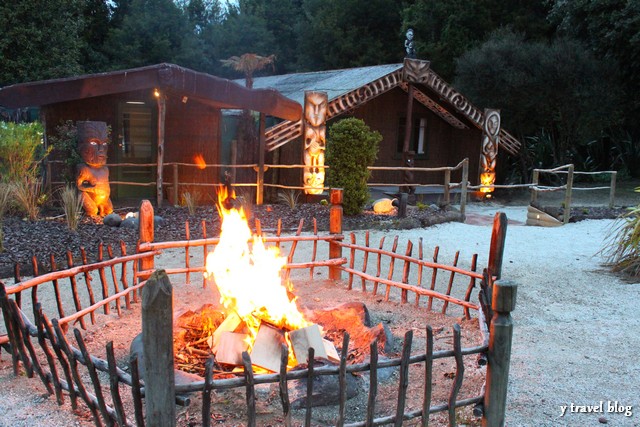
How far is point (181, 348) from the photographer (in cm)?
430

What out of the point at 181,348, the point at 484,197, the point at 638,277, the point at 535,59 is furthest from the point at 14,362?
the point at 535,59

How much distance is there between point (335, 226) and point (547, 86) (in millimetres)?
13084

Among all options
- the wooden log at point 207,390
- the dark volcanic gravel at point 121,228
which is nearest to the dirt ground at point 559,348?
the wooden log at point 207,390

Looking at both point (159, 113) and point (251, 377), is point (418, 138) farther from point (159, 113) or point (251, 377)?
point (251, 377)

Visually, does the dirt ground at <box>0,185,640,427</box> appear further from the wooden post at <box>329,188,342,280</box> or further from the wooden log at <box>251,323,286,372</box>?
the wooden post at <box>329,188,342,280</box>

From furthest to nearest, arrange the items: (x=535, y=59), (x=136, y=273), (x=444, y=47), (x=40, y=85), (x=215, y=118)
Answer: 1. (x=444, y=47)
2. (x=535, y=59)
3. (x=215, y=118)
4. (x=40, y=85)
5. (x=136, y=273)

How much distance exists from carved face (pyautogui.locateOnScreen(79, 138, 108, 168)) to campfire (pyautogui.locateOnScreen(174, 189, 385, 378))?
569cm

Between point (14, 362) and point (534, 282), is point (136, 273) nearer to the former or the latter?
point (14, 362)

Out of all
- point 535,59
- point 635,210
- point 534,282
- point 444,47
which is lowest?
point 534,282

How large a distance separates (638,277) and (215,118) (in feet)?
29.0

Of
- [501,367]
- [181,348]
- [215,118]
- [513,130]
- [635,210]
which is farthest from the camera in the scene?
[513,130]

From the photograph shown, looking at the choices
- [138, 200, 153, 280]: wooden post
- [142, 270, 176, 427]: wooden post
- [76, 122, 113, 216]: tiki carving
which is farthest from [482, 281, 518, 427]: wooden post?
[76, 122, 113, 216]: tiki carving

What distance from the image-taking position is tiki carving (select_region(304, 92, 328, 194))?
1303cm

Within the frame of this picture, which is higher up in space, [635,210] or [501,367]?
[635,210]
